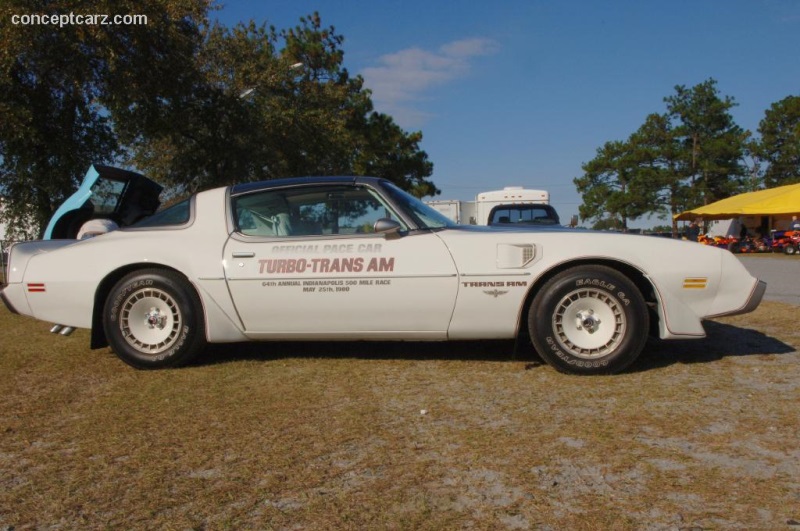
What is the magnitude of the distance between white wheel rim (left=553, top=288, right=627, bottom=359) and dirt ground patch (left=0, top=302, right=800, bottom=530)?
224 millimetres

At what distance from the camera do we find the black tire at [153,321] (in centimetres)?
453

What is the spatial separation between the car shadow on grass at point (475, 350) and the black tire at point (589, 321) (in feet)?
1.09

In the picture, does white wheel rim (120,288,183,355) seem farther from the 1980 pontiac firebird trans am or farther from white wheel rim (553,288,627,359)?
white wheel rim (553,288,627,359)

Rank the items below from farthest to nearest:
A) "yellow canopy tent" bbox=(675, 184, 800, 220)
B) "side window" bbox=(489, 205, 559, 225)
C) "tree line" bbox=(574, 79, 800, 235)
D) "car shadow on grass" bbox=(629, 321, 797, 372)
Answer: "tree line" bbox=(574, 79, 800, 235), "yellow canopy tent" bbox=(675, 184, 800, 220), "side window" bbox=(489, 205, 559, 225), "car shadow on grass" bbox=(629, 321, 797, 372)

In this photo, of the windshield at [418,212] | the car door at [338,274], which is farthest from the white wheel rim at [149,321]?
the windshield at [418,212]

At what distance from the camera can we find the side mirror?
4.26 meters

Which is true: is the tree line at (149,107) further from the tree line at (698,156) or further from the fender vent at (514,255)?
the tree line at (698,156)

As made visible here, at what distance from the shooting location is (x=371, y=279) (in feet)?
14.0

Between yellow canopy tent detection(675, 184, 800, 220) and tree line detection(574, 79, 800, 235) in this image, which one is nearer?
yellow canopy tent detection(675, 184, 800, 220)

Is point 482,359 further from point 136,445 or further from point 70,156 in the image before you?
point 70,156

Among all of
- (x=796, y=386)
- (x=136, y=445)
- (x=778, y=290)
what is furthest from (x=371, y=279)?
(x=778, y=290)

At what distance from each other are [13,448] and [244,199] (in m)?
2.30
